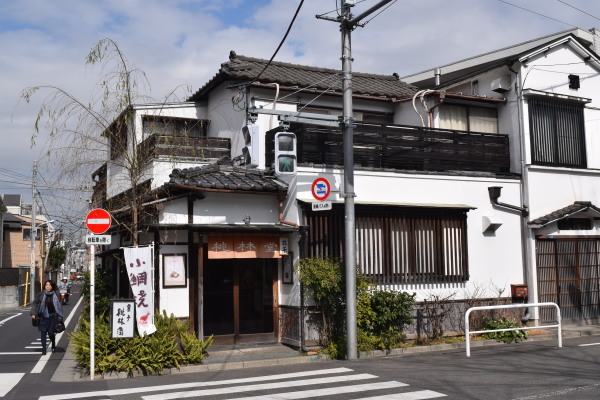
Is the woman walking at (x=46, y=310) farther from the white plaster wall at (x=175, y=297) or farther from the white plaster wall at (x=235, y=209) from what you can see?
the white plaster wall at (x=235, y=209)

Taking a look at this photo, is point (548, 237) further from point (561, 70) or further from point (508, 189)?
point (561, 70)

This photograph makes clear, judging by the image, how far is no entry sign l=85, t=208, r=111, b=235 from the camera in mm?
11414

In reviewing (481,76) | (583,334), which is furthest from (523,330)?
(481,76)

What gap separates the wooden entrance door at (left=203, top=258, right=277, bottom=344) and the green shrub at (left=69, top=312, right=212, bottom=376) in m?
1.82

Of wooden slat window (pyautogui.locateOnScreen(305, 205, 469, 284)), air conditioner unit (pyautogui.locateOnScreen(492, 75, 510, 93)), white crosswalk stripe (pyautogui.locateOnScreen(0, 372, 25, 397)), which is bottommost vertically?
white crosswalk stripe (pyautogui.locateOnScreen(0, 372, 25, 397))

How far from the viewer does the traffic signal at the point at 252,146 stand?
1277 cm

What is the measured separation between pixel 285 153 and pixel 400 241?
13.7 ft

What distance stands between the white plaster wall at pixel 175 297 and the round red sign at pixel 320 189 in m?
3.36

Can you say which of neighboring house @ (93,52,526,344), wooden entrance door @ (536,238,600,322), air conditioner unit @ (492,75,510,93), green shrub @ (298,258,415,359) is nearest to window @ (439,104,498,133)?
neighboring house @ (93,52,526,344)

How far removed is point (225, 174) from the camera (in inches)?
569

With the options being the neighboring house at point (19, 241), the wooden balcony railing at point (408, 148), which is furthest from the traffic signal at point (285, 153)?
the neighboring house at point (19, 241)

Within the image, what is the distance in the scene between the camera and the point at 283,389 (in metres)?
9.87

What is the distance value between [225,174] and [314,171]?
7.38 feet

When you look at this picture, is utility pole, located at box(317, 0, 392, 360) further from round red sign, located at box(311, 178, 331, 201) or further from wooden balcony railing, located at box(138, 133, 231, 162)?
wooden balcony railing, located at box(138, 133, 231, 162)
